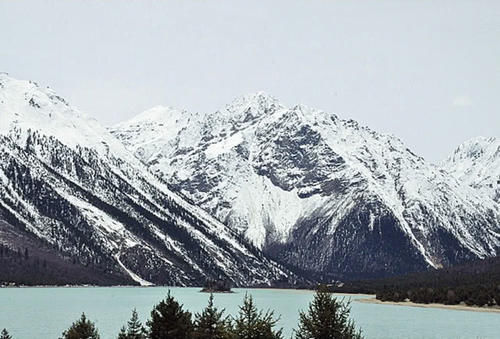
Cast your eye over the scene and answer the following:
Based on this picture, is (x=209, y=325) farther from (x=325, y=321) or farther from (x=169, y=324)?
(x=325, y=321)

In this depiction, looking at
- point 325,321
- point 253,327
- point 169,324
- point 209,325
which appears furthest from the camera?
point 209,325

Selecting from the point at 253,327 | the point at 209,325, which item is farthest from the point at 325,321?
the point at 209,325

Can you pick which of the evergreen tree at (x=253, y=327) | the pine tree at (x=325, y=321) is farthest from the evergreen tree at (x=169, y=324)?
the pine tree at (x=325, y=321)

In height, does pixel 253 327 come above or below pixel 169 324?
above

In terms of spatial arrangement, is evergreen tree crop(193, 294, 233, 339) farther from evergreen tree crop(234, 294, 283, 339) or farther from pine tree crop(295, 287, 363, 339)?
pine tree crop(295, 287, 363, 339)

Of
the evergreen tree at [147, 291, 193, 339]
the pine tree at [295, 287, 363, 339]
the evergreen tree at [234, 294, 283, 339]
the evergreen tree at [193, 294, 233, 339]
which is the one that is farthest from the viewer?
the evergreen tree at [193, 294, 233, 339]

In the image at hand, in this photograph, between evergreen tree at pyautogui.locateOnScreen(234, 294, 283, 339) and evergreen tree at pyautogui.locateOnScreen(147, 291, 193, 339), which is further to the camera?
evergreen tree at pyautogui.locateOnScreen(147, 291, 193, 339)

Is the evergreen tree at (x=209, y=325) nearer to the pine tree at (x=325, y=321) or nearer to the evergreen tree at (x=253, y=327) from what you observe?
the evergreen tree at (x=253, y=327)

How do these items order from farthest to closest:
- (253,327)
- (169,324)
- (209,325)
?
(209,325)
(169,324)
(253,327)

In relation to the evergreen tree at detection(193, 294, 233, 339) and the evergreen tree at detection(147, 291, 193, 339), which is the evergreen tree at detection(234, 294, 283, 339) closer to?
the evergreen tree at detection(193, 294, 233, 339)

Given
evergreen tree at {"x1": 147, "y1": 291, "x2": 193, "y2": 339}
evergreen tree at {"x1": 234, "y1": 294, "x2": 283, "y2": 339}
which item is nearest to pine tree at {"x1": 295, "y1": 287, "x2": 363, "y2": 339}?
evergreen tree at {"x1": 234, "y1": 294, "x2": 283, "y2": 339}

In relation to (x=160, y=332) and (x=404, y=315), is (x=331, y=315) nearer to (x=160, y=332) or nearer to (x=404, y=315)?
(x=160, y=332)

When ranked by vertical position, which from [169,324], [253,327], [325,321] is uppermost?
[325,321]

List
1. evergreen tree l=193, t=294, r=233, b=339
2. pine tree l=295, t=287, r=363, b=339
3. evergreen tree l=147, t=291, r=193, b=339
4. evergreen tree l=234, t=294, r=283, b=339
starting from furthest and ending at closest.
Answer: evergreen tree l=193, t=294, r=233, b=339, evergreen tree l=147, t=291, r=193, b=339, pine tree l=295, t=287, r=363, b=339, evergreen tree l=234, t=294, r=283, b=339
